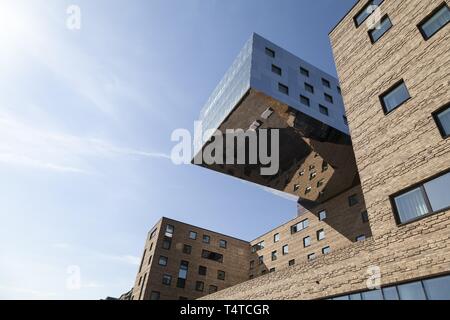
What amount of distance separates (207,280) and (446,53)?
3728cm

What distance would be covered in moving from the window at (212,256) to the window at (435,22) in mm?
36992

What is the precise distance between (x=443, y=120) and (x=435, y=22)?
5.03 metres

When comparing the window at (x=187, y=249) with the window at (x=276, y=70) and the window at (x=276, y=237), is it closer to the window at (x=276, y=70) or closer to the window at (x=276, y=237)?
the window at (x=276, y=237)

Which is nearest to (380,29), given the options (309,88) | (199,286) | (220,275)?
(309,88)

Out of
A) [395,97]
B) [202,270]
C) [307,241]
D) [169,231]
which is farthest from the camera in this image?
[169,231]

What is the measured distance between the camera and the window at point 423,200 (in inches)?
402

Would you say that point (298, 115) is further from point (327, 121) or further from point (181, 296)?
point (181, 296)

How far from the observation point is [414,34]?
1369cm

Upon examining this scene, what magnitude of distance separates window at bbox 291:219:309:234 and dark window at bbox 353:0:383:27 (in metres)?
23.3

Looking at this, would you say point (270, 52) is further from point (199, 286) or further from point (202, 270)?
point (199, 286)

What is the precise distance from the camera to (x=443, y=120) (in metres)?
11.2

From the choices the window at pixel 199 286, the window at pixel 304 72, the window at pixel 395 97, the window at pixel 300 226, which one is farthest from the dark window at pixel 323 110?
the window at pixel 199 286
